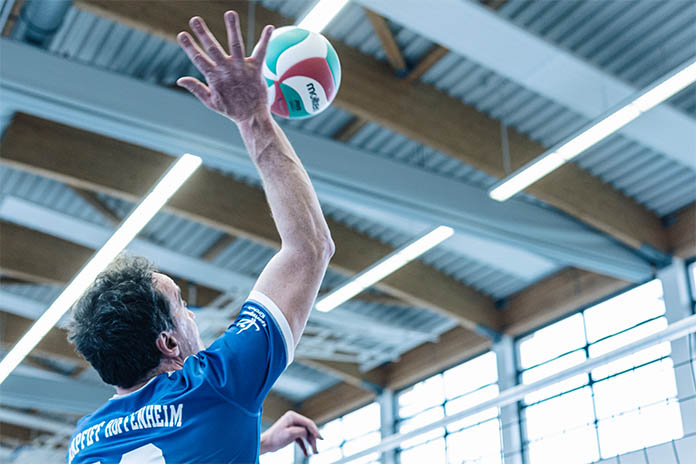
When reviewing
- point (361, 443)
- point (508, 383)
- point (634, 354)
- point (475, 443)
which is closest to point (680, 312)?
point (634, 354)

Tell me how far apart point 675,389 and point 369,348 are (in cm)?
583

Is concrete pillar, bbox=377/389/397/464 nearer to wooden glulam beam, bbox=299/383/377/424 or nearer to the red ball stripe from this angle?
wooden glulam beam, bbox=299/383/377/424

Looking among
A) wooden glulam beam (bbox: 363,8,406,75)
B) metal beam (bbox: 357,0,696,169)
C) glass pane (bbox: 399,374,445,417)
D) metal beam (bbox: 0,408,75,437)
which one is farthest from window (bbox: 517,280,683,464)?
metal beam (bbox: 0,408,75,437)

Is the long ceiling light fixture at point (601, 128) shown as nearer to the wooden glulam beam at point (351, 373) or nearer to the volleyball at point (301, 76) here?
the volleyball at point (301, 76)

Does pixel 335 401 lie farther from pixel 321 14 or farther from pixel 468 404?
pixel 321 14

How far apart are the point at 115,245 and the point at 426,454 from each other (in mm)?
7283

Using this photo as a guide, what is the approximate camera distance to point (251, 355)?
1.63 m

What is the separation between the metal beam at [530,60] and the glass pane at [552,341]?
4607mm

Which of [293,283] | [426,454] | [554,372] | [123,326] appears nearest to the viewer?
[293,283]

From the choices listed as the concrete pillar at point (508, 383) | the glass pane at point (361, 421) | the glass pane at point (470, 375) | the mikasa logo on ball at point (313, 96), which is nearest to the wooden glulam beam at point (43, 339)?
the glass pane at point (361, 421)

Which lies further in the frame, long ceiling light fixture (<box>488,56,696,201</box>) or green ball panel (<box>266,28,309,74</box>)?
long ceiling light fixture (<box>488,56,696,201</box>)

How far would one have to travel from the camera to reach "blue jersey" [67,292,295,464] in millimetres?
1630

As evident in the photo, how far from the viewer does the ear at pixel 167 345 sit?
1865 mm

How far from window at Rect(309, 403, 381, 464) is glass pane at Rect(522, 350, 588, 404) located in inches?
160
